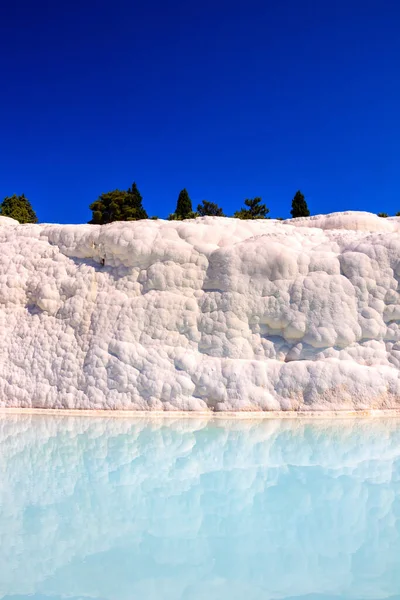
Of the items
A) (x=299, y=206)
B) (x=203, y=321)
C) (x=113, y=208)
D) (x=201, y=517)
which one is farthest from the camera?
(x=113, y=208)

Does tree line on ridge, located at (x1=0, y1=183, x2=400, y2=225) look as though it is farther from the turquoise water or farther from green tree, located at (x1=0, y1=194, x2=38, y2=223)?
the turquoise water

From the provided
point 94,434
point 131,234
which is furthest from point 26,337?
point 94,434

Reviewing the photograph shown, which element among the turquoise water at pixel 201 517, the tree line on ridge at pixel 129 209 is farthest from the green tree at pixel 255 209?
the turquoise water at pixel 201 517

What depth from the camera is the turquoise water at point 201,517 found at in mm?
3252

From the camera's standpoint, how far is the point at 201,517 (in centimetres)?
434

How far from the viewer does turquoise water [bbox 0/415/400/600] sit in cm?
325

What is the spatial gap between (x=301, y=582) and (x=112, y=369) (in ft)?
22.8

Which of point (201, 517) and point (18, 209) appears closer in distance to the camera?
point (201, 517)

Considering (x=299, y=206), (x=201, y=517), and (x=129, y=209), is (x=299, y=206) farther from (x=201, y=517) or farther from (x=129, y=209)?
(x=201, y=517)

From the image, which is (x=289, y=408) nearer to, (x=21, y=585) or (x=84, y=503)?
(x=84, y=503)

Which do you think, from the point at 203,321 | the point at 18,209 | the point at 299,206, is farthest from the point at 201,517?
the point at 18,209

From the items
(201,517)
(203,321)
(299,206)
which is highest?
(299,206)

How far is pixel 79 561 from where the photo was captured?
11.7 ft

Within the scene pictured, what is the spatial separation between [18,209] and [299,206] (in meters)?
Result: 21.4
